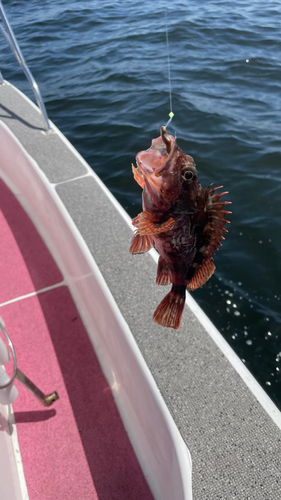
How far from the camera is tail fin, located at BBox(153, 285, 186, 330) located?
4.28 ft

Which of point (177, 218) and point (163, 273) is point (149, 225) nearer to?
point (177, 218)

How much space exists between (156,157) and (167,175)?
0.23ft

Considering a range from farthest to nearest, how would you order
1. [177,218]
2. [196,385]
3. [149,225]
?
[196,385] < [177,218] < [149,225]

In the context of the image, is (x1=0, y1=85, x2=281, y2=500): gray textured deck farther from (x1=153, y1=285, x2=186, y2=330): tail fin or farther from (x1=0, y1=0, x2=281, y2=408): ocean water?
(x1=0, y1=0, x2=281, y2=408): ocean water

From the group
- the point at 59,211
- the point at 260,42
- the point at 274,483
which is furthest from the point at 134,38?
the point at 274,483

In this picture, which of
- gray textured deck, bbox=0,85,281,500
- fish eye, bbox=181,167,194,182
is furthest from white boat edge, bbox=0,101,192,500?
fish eye, bbox=181,167,194,182

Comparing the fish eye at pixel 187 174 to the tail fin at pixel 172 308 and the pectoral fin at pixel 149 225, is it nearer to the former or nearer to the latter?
the pectoral fin at pixel 149 225

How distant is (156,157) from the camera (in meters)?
1.18

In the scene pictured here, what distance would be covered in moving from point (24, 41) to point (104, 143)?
6.77m

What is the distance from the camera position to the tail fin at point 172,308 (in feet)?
4.28

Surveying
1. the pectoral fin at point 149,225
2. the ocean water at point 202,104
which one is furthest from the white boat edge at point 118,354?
the ocean water at point 202,104

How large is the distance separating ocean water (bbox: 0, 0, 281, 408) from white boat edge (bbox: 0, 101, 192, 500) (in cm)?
147

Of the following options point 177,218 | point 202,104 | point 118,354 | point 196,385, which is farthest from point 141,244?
point 202,104

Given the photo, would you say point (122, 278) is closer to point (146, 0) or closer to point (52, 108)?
point (52, 108)
